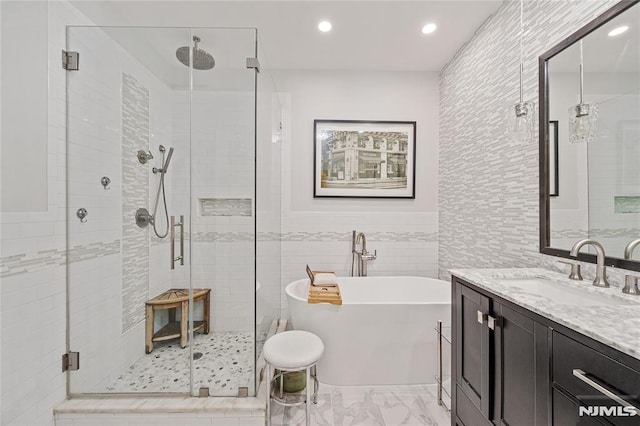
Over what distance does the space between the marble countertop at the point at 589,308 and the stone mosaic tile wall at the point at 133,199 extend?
2253 mm

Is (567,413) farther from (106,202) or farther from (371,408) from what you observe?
(106,202)

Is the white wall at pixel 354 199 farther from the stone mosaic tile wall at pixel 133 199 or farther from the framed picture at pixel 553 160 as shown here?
the framed picture at pixel 553 160

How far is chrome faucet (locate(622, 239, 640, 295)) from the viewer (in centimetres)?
117

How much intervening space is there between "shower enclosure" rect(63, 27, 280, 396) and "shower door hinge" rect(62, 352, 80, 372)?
0.02 metres

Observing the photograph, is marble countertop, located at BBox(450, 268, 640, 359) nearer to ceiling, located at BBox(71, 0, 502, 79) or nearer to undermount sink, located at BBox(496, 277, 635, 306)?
undermount sink, located at BBox(496, 277, 635, 306)

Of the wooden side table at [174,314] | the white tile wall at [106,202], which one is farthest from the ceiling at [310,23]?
the wooden side table at [174,314]

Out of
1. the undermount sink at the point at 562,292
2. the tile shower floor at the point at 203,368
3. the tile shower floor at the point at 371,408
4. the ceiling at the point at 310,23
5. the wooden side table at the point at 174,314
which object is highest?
the ceiling at the point at 310,23

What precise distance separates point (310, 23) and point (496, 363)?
2585 mm

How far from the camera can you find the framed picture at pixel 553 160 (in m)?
1.62

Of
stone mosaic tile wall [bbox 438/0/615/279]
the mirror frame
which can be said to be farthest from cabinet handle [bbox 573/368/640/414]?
stone mosaic tile wall [bbox 438/0/615/279]

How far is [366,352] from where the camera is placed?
2279mm

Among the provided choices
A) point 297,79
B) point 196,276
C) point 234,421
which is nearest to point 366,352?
point 234,421

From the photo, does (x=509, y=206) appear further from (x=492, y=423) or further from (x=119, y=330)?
(x=119, y=330)

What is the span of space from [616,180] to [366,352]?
74.1 inches
